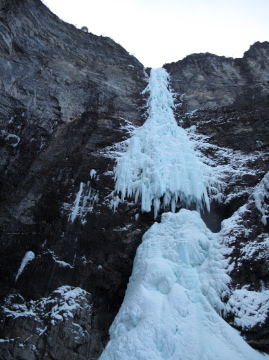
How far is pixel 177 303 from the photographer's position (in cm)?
665

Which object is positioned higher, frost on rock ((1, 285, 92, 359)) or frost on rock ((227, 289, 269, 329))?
frost on rock ((227, 289, 269, 329))

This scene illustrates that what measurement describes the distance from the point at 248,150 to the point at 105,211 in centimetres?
553

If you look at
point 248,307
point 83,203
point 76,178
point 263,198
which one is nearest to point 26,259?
point 83,203

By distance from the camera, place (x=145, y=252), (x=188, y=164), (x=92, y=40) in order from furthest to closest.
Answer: (x=92, y=40), (x=188, y=164), (x=145, y=252)

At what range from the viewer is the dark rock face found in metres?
7.54

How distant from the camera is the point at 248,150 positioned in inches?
410

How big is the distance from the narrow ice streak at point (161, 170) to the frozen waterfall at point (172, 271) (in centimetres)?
3

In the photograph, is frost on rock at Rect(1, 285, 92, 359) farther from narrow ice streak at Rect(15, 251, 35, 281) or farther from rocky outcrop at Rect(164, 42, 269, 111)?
rocky outcrop at Rect(164, 42, 269, 111)

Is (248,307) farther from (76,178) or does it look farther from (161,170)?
(76,178)

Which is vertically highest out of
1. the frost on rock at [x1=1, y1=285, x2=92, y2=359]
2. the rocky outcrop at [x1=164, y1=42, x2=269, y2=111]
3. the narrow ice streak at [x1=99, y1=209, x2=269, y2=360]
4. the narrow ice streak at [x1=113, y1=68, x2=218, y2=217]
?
the rocky outcrop at [x1=164, y1=42, x2=269, y2=111]

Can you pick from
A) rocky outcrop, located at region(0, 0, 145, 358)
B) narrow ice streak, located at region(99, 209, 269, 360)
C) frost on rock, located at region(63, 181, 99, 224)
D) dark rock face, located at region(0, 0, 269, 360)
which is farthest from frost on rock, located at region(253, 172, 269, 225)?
frost on rock, located at region(63, 181, 99, 224)

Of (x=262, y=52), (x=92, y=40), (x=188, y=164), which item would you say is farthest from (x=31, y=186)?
(x=262, y=52)

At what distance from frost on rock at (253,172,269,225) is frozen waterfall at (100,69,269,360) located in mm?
1419

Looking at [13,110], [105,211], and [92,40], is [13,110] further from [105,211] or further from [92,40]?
[92,40]
